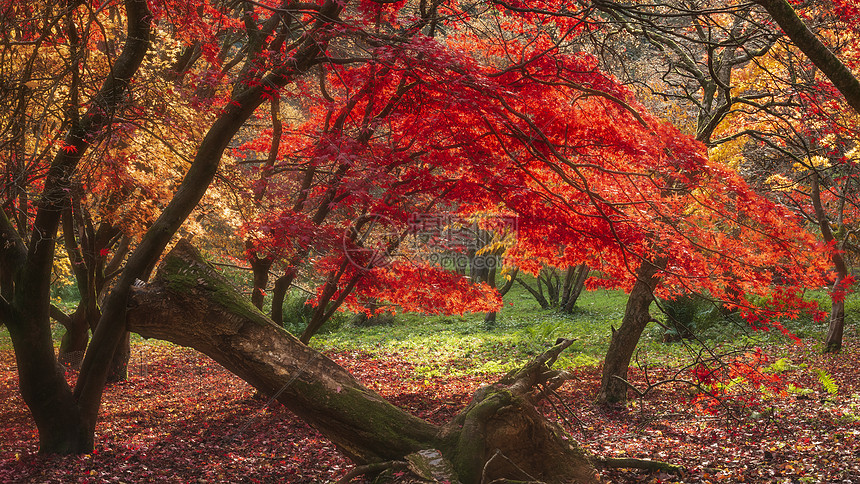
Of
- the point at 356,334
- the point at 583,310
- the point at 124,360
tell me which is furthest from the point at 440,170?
the point at 583,310

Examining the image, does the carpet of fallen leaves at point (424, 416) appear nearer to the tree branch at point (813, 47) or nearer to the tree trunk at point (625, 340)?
the tree trunk at point (625, 340)

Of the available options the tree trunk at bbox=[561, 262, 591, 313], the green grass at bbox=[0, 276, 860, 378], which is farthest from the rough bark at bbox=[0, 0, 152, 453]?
the tree trunk at bbox=[561, 262, 591, 313]

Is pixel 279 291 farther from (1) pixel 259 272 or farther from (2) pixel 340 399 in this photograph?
(2) pixel 340 399

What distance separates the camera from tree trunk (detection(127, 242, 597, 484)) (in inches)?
166

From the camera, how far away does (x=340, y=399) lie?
4.33m

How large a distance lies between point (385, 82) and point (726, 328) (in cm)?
1152

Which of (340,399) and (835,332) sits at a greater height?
(835,332)

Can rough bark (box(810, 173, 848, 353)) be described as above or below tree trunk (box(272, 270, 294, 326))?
above

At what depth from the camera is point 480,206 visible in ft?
24.4

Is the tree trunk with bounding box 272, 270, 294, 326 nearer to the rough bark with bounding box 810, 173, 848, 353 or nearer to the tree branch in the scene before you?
the tree branch

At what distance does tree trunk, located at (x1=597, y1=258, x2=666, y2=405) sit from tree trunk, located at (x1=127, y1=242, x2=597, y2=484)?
368cm

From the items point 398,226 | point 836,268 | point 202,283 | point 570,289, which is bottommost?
point 570,289

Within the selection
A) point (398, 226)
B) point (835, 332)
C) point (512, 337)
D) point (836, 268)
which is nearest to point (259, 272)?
point (398, 226)

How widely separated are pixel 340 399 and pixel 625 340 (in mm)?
5032
